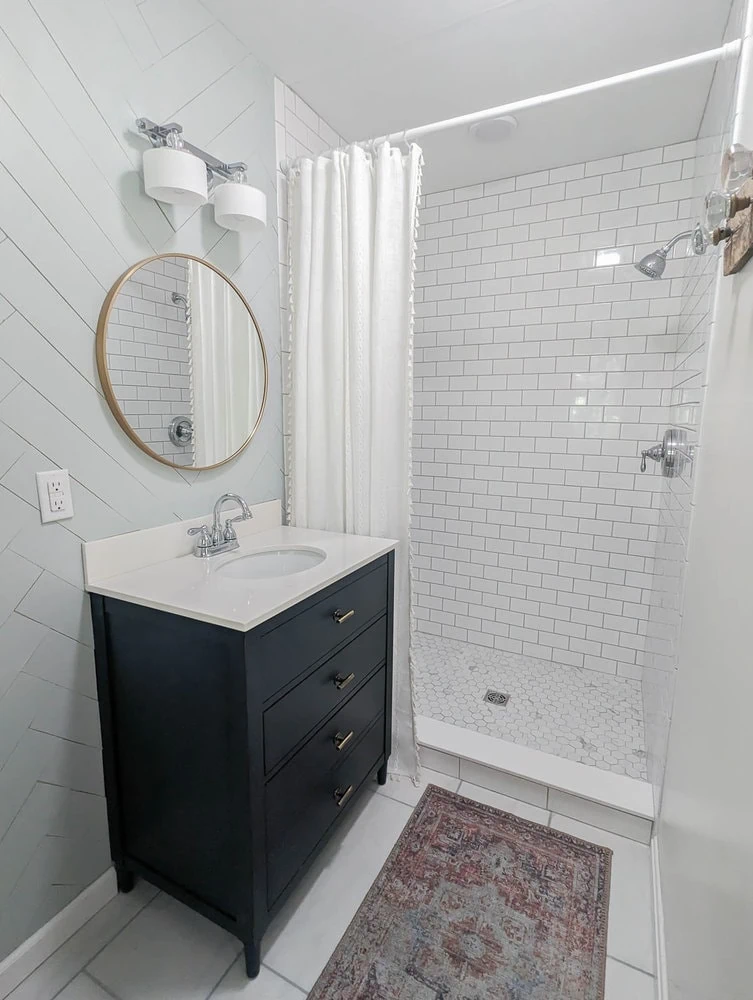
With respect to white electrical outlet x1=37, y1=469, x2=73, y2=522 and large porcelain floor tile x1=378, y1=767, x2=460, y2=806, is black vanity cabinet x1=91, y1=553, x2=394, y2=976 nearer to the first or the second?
white electrical outlet x1=37, y1=469, x2=73, y2=522

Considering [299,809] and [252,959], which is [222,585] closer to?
[299,809]

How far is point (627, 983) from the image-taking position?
1.23 m

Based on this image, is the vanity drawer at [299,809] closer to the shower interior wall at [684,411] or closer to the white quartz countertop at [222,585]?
the white quartz countertop at [222,585]

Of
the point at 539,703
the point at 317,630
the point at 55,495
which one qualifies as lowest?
the point at 539,703

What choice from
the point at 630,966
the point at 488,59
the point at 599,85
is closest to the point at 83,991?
the point at 630,966

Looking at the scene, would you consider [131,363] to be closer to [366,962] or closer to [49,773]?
[49,773]

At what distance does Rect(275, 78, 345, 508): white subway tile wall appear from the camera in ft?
6.01

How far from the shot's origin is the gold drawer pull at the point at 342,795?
59.1 inches

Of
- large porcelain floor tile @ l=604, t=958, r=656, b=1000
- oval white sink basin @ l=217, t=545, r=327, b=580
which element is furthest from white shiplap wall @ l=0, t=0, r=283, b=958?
large porcelain floor tile @ l=604, t=958, r=656, b=1000

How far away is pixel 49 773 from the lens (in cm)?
124

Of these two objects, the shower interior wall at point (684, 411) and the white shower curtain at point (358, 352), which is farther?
the white shower curtain at point (358, 352)

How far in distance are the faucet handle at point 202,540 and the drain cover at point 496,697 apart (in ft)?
4.90

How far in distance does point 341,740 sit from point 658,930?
0.96 metres

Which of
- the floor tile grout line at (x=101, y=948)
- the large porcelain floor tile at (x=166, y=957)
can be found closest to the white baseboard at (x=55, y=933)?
the floor tile grout line at (x=101, y=948)
